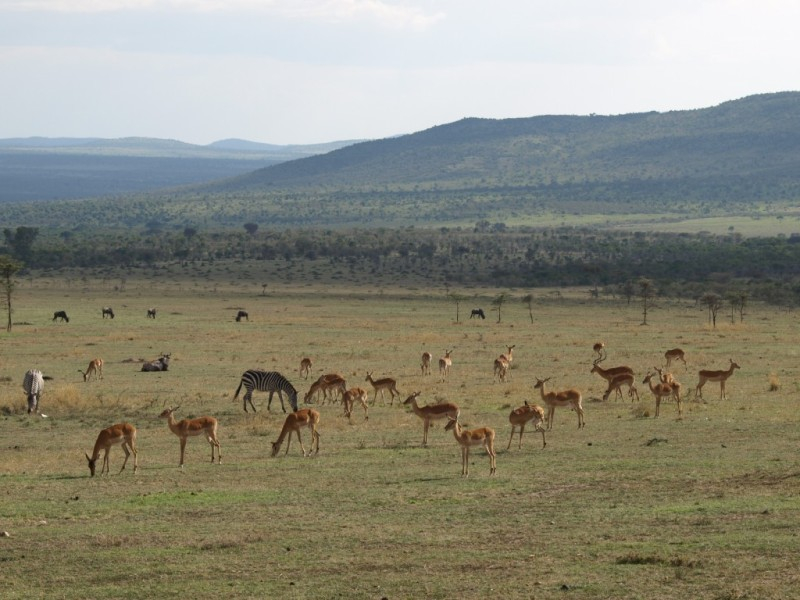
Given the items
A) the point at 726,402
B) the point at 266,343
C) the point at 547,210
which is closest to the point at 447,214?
the point at 547,210

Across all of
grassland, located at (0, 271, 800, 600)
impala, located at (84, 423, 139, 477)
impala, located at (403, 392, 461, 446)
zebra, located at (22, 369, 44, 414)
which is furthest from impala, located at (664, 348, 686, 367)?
impala, located at (84, 423, 139, 477)

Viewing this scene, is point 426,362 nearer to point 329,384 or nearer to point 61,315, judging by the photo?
point 329,384

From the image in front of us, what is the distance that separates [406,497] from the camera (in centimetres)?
1567

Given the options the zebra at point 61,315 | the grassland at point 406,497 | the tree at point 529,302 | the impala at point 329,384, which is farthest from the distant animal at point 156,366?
the tree at point 529,302

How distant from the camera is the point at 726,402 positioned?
25250mm

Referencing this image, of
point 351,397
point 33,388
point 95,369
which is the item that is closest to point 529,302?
point 95,369

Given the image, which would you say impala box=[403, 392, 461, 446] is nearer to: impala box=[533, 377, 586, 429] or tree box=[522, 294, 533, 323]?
impala box=[533, 377, 586, 429]

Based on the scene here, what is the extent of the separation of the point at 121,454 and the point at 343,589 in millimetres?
9168

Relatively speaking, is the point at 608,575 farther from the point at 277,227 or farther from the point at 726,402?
the point at 277,227

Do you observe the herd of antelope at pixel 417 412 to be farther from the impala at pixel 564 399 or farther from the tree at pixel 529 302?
the tree at pixel 529 302

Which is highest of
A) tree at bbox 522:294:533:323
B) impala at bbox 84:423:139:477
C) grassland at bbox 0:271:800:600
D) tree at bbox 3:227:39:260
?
tree at bbox 3:227:39:260

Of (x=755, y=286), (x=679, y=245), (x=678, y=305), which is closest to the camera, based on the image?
A: (x=678, y=305)

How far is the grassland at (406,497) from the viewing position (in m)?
11.8

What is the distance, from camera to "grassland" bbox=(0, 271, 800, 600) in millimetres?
11797
